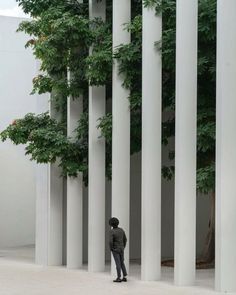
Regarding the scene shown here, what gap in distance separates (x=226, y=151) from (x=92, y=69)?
14.8 feet

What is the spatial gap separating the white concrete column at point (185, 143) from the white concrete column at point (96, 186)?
321cm

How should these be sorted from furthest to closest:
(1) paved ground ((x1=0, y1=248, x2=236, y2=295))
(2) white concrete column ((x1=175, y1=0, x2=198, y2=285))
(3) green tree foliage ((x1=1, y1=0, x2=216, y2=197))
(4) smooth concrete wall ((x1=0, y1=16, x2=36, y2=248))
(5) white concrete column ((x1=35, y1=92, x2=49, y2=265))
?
1. (4) smooth concrete wall ((x1=0, y1=16, x2=36, y2=248))
2. (5) white concrete column ((x1=35, y1=92, x2=49, y2=265))
3. (3) green tree foliage ((x1=1, y1=0, x2=216, y2=197))
4. (2) white concrete column ((x1=175, y1=0, x2=198, y2=285))
5. (1) paved ground ((x1=0, y1=248, x2=236, y2=295))

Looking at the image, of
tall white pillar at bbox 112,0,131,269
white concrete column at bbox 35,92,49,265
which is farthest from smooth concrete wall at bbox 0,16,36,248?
tall white pillar at bbox 112,0,131,269

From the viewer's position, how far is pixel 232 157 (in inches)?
537

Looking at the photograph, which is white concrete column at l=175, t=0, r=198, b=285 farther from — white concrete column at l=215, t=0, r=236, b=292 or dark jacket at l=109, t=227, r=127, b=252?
dark jacket at l=109, t=227, r=127, b=252

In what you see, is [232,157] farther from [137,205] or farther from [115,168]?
[137,205]

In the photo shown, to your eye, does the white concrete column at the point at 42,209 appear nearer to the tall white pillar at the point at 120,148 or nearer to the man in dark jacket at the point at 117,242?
the tall white pillar at the point at 120,148

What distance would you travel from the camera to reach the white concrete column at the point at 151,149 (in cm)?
1530

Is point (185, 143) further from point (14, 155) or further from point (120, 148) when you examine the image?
point (14, 155)

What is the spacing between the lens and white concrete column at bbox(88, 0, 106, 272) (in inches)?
678

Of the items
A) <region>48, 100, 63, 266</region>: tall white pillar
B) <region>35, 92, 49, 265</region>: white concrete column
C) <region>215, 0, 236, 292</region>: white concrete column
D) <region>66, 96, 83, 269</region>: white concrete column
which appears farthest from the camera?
<region>35, 92, 49, 265</region>: white concrete column

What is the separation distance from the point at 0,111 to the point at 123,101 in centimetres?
1267

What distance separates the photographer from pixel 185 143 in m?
14.5

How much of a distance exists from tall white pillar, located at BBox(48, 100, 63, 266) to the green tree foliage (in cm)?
126
